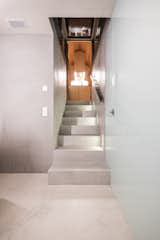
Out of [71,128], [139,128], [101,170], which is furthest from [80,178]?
[139,128]

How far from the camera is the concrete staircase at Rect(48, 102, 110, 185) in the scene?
3180 millimetres

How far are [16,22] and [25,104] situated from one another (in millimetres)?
1324

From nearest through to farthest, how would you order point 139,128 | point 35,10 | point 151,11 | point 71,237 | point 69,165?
1. point 151,11
2. point 139,128
3. point 71,237
4. point 35,10
5. point 69,165

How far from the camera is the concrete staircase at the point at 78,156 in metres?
3.18

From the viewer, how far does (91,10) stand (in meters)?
2.85

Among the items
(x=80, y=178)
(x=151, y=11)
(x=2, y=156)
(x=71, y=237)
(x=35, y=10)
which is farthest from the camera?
(x=2, y=156)

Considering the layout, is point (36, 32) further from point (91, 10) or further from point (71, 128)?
point (71, 128)

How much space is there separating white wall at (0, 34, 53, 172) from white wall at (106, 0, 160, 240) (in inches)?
66.2

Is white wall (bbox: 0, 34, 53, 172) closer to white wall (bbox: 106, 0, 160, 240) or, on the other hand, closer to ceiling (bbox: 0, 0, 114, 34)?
ceiling (bbox: 0, 0, 114, 34)

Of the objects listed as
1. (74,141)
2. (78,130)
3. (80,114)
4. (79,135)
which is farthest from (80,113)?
(74,141)

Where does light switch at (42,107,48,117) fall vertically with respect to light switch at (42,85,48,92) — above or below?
below

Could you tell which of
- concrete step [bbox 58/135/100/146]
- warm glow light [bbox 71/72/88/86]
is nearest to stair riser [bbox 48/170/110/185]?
concrete step [bbox 58/135/100/146]

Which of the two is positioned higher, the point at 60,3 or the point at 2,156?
the point at 60,3

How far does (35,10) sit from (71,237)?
274cm
